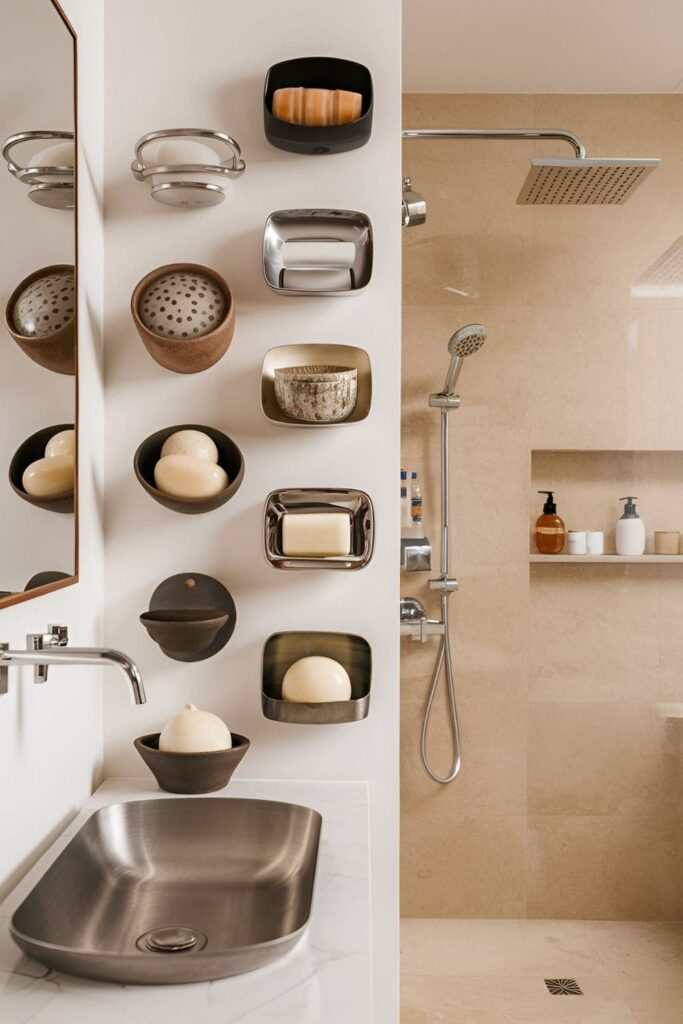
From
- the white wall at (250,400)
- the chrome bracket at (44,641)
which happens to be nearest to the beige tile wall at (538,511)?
the white wall at (250,400)

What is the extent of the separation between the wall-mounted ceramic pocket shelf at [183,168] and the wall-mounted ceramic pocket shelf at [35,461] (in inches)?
17.8

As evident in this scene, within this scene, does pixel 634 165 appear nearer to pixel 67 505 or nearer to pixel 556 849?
pixel 67 505

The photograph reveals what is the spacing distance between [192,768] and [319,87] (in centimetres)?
115

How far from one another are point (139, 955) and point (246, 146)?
126 centimetres

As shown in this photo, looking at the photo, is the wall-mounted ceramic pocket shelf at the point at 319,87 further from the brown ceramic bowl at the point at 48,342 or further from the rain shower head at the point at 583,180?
the rain shower head at the point at 583,180

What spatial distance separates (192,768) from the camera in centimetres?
132

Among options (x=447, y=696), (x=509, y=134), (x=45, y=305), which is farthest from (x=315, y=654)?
(x=509, y=134)

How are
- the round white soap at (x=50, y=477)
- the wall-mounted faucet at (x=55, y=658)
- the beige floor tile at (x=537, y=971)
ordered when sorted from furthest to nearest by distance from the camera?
the beige floor tile at (x=537, y=971), the round white soap at (x=50, y=477), the wall-mounted faucet at (x=55, y=658)

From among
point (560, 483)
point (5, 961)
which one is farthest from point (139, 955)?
point (560, 483)

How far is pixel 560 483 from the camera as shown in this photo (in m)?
2.62

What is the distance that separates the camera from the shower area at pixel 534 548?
2.58 metres

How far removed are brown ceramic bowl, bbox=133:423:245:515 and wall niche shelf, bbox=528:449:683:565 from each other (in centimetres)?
139

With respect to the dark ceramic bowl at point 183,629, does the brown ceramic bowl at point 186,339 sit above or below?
above

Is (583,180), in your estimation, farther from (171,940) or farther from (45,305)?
(171,940)
